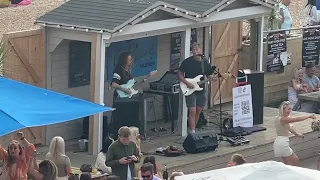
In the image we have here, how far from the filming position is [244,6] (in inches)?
711

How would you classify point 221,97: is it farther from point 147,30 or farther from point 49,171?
point 49,171

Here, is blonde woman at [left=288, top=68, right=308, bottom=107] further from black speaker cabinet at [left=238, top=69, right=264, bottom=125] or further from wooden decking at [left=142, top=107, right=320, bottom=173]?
black speaker cabinet at [left=238, top=69, right=264, bottom=125]

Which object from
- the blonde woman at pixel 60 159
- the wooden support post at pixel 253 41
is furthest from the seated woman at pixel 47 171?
→ the wooden support post at pixel 253 41

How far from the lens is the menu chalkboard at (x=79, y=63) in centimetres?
1633

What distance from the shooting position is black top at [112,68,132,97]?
1606 cm

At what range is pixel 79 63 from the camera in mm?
16469

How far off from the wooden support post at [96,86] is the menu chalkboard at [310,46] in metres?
6.82

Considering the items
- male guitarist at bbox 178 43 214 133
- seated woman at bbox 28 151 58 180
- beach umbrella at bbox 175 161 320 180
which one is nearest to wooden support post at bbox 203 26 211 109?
male guitarist at bbox 178 43 214 133

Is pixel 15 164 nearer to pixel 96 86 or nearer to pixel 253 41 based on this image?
pixel 96 86

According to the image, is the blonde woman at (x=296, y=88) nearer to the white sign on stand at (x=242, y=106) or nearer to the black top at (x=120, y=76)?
the white sign on stand at (x=242, y=106)

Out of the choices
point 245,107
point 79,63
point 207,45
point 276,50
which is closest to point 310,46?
point 276,50

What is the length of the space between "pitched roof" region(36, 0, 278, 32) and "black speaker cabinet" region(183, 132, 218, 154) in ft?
6.68

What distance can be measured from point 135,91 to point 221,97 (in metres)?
3.56

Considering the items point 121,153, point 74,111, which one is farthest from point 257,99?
point 74,111
